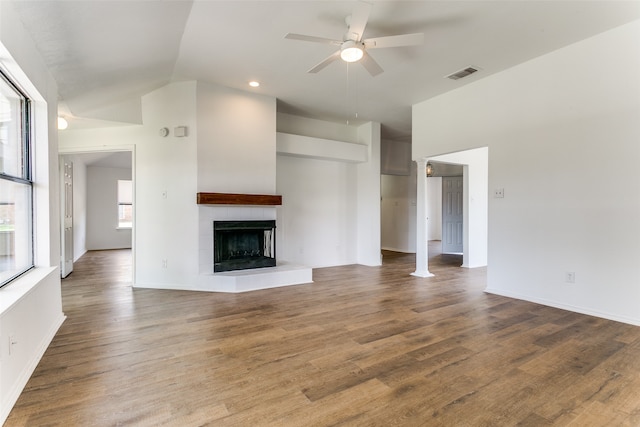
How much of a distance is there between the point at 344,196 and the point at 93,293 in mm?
4502

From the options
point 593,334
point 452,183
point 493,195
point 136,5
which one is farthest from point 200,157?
point 452,183

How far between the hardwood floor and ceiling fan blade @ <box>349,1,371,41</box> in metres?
2.61

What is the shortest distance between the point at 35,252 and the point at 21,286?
661mm

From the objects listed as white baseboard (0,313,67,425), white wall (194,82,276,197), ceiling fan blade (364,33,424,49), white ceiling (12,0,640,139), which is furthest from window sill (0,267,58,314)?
ceiling fan blade (364,33,424,49)

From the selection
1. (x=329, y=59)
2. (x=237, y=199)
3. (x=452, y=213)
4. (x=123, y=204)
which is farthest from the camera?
(x=123, y=204)

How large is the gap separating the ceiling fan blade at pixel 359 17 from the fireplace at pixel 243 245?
297cm

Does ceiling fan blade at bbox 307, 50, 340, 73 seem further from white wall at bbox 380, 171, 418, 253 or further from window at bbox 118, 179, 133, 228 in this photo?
window at bbox 118, 179, 133, 228

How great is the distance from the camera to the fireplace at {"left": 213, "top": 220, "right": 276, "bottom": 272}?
15.2 feet

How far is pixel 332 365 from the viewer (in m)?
2.27

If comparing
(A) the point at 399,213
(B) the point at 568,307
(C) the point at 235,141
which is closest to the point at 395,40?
(C) the point at 235,141

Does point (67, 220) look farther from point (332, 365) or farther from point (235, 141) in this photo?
point (332, 365)

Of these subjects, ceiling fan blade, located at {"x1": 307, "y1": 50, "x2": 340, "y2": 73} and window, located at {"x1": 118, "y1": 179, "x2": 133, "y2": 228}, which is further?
window, located at {"x1": 118, "y1": 179, "x2": 133, "y2": 228}

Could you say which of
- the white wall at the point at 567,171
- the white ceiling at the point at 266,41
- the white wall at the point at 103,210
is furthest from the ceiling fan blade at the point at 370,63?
the white wall at the point at 103,210

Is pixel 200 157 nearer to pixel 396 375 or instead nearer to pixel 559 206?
pixel 396 375
